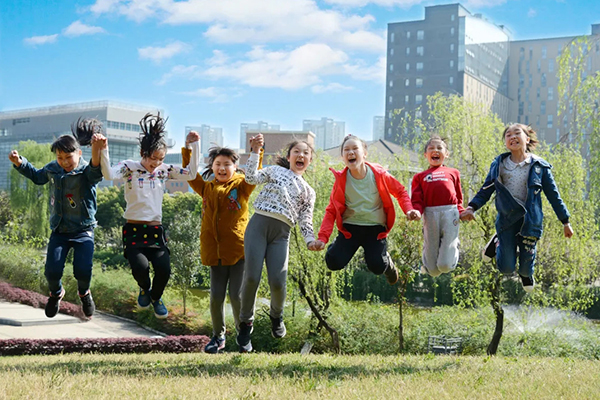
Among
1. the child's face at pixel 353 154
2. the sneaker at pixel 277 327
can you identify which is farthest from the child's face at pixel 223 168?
the sneaker at pixel 277 327

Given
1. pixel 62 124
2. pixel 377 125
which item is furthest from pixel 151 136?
pixel 377 125

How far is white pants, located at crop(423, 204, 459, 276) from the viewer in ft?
24.6

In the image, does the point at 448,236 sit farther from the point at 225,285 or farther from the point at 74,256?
the point at 74,256

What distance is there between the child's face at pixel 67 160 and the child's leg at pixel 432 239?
4132mm

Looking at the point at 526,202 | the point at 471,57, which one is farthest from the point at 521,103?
the point at 526,202

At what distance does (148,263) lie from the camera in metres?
7.55

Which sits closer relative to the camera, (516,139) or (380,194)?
(516,139)

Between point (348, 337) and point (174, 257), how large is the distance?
33.1ft

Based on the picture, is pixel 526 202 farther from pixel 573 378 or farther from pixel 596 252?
pixel 596 252

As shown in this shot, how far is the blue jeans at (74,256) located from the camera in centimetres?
729

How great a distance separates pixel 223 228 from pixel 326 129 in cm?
16459

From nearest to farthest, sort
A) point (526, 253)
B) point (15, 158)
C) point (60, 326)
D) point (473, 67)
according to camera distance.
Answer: point (526, 253) → point (15, 158) → point (60, 326) → point (473, 67)

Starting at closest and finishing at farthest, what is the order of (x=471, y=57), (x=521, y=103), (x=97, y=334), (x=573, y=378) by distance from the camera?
(x=573, y=378) < (x=97, y=334) < (x=471, y=57) < (x=521, y=103)

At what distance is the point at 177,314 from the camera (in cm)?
2616
